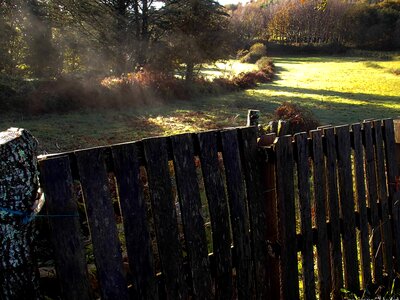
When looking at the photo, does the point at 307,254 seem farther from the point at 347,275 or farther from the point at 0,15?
the point at 0,15

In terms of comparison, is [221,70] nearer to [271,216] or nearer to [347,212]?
[347,212]

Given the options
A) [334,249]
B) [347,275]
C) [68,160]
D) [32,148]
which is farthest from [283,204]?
[32,148]

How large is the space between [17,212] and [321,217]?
99.7 inches

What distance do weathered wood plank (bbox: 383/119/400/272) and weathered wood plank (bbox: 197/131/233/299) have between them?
→ 2.16 meters

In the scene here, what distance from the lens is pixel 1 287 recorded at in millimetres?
1912

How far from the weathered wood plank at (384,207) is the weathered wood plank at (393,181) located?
0.09m

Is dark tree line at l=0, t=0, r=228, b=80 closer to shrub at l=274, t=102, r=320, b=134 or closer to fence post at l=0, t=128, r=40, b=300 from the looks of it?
shrub at l=274, t=102, r=320, b=134

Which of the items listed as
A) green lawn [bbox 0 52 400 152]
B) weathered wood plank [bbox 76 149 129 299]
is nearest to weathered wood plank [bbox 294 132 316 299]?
weathered wood plank [bbox 76 149 129 299]

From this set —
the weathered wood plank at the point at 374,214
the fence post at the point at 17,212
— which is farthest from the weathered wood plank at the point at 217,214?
the weathered wood plank at the point at 374,214

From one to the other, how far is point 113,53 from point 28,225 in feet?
73.4

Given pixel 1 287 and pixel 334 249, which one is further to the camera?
pixel 334 249

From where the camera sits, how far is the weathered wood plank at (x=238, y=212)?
273 centimetres

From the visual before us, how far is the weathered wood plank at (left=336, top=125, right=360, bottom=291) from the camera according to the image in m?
3.39

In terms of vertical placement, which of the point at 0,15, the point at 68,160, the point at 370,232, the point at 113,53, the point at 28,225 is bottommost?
the point at 370,232
